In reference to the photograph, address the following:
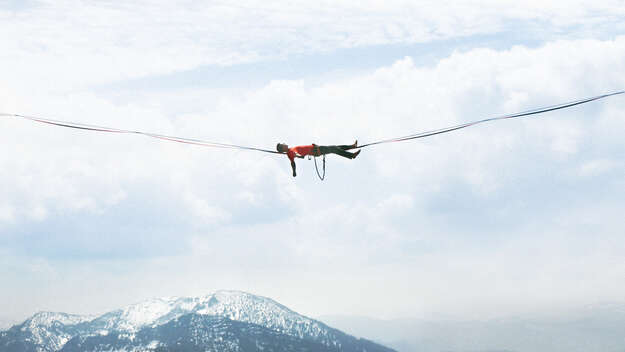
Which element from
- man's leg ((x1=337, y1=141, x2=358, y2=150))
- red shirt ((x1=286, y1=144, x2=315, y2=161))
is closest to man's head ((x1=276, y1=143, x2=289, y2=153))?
red shirt ((x1=286, y1=144, x2=315, y2=161))

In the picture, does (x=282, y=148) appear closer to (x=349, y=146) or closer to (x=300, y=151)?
(x=300, y=151)

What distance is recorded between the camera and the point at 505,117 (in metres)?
27.1

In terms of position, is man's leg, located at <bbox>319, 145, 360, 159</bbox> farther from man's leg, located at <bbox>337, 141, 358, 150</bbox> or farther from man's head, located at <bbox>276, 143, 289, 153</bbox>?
man's head, located at <bbox>276, 143, 289, 153</bbox>

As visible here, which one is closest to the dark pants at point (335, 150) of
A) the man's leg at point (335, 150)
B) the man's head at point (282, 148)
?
the man's leg at point (335, 150)

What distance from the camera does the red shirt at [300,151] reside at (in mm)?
33969

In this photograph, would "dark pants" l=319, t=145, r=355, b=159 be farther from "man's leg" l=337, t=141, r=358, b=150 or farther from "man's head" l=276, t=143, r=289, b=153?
"man's head" l=276, t=143, r=289, b=153

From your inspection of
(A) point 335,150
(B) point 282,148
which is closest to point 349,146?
(A) point 335,150

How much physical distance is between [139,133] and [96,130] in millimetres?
2161

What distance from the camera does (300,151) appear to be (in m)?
34.1

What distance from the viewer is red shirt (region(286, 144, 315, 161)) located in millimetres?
33969

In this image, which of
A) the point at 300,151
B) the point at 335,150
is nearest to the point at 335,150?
the point at 335,150

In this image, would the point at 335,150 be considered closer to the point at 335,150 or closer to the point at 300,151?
the point at 335,150

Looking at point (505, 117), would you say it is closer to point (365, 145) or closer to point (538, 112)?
point (538, 112)

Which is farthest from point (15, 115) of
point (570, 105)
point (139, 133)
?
point (570, 105)
